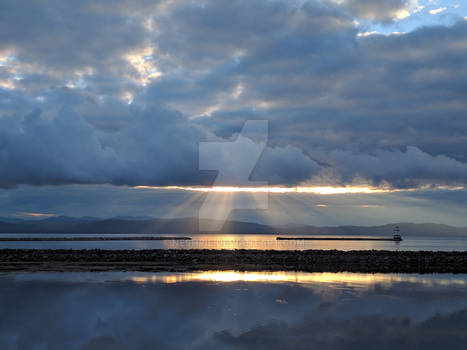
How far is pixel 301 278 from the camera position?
1248 inches

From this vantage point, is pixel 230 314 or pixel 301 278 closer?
pixel 230 314

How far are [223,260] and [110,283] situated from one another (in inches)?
887

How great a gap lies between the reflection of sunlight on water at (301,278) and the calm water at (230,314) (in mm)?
353

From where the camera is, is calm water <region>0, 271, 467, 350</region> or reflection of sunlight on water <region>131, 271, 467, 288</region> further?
reflection of sunlight on water <region>131, 271, 467, 288</region>

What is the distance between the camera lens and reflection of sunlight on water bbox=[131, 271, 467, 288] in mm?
29781

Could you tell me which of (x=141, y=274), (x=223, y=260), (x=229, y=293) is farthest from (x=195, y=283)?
(x=223, y=260)

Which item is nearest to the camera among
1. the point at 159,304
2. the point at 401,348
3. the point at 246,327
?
the point at 401,348

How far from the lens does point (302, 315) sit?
59.0 feet

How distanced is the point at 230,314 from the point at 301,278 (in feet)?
47.5

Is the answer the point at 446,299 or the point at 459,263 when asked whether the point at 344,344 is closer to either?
the point at 446,299

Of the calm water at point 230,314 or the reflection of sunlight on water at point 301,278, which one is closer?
the calm water at point 230,314

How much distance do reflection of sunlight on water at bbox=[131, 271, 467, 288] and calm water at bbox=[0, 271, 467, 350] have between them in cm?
35

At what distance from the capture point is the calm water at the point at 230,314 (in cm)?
1387

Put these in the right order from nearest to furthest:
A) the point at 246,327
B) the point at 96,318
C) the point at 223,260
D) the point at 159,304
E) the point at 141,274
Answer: the point at 246,327 < the point at 96,318 < the point at 159,304 < the point at 141,274 < the point at 223,260
